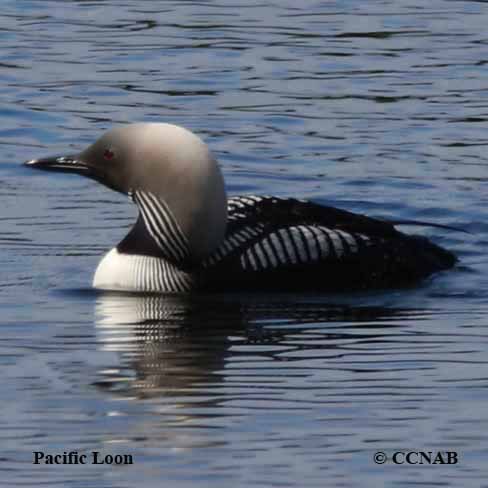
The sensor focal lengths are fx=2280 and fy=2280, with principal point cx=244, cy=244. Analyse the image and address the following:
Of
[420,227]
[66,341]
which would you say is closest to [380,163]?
[420,227]

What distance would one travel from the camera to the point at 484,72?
50.8 feet

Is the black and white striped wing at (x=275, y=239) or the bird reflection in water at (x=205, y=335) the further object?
the black and white striped wing at (x=275, y=239)

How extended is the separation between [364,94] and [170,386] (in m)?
6.73

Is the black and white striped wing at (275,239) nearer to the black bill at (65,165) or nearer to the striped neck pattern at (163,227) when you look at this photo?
the striped neck pattern at (163,227)

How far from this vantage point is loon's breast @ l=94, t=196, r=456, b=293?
1002cm

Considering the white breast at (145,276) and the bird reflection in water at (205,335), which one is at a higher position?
the white breast at (145,276)

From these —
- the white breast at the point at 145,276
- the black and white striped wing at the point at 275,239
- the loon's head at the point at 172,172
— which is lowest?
the white breast at the point at 145,276

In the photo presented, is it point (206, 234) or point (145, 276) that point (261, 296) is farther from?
point (145, 276)

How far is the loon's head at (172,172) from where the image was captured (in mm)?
9781

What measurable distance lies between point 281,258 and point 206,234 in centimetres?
39

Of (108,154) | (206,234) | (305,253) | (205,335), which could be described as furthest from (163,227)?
(205,335)

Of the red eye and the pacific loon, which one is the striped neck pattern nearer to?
the pacific loon

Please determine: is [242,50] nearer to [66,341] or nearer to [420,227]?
[420,227]

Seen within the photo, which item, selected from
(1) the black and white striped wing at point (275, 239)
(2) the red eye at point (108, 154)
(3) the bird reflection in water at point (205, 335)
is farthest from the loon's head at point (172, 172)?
(3) the bird reflection in water at point (205, 335)
